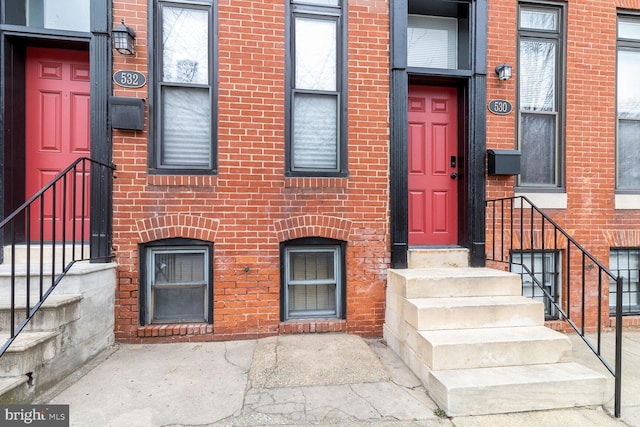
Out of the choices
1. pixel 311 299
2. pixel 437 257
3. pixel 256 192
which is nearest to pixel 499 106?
pixel 437 257

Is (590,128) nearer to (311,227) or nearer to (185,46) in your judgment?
(311,227)

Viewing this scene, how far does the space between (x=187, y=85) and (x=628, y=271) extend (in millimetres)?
6244

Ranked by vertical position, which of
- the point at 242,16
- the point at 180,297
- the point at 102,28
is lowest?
the point at 180,297

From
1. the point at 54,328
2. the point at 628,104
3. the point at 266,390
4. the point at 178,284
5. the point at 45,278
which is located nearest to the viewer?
the point at 266,390

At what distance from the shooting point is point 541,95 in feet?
14.3

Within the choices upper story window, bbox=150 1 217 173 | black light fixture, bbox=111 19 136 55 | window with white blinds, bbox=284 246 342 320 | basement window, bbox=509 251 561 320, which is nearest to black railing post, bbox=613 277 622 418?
basement window, bbox=509 251 561 320

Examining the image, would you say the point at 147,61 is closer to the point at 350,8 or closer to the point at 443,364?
the point at 350,8

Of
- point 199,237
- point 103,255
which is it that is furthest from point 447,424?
point 103,255

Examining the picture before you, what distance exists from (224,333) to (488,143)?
3945mm

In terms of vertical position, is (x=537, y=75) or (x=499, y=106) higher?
(x=537, y=75)

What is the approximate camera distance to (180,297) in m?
Answer: 3.74

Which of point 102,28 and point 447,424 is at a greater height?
point 102,28

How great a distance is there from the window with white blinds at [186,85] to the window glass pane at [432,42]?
8.24ft

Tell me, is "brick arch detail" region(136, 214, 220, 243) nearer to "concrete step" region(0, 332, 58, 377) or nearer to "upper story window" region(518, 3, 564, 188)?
"concrete step" region(0, 332, 58, 377)
